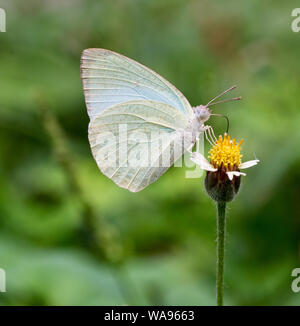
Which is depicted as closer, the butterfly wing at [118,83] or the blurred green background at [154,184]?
the butterfly wing at [118,83]

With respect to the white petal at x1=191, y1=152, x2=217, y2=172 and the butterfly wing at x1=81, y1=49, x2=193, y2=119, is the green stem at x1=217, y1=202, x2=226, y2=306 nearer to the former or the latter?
the white petal at x1=191, y1=152, x2=217, y2=172

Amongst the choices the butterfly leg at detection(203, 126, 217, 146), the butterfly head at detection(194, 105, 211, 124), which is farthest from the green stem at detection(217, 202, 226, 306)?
the butterfly head at detection(194, 105, 211, 124)

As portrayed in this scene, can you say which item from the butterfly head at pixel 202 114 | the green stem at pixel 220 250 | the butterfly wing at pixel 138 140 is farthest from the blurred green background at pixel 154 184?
the green stem at pixel 220 250

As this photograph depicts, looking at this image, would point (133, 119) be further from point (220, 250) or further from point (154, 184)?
point (154, 184)

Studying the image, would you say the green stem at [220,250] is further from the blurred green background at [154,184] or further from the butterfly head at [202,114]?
the blurred green background at [154,184]

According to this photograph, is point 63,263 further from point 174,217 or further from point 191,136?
point 191,136

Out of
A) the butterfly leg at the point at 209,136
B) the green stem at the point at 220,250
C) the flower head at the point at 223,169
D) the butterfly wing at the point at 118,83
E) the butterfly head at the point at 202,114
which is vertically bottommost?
the green stem at the point at 220,250
